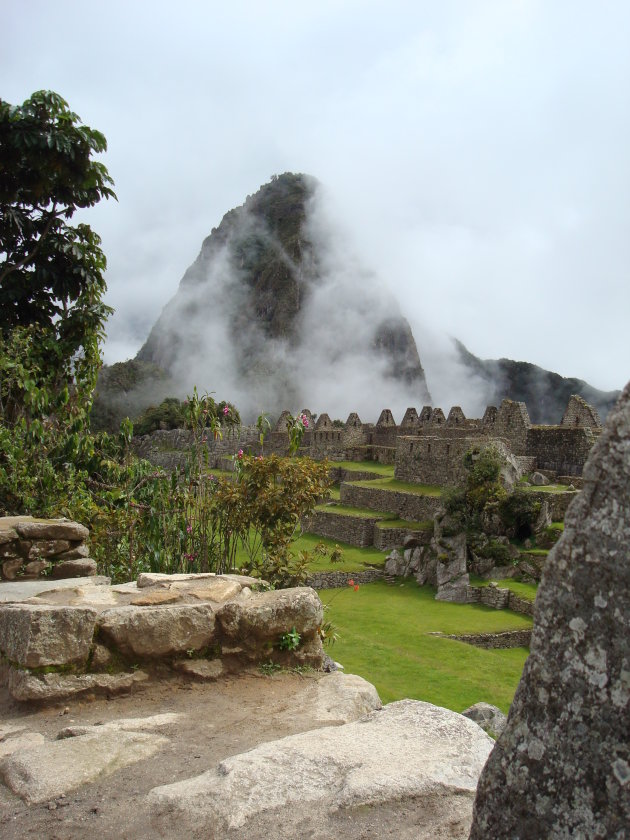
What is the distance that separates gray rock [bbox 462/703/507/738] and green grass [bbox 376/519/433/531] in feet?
46.4

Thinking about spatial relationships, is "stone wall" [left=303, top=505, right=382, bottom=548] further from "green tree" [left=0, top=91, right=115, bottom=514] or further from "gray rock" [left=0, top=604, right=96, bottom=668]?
"gray rock" [left=0, top=604, right=96, bottom=668]

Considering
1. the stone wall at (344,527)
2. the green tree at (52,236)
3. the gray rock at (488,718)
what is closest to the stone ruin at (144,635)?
the gray rock at (488,718)

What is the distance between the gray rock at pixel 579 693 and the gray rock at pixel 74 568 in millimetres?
5978

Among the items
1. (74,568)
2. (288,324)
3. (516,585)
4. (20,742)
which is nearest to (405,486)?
(516,585)

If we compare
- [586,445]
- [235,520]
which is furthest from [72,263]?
[586,445]

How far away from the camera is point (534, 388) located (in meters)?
58.3

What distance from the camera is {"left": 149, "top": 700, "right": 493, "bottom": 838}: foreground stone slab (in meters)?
2.46

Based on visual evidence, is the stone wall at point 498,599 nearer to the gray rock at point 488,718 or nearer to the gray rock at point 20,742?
the gray rock at point 488,718

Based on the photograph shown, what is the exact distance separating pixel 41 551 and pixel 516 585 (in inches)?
549

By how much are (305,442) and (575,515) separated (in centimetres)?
3698

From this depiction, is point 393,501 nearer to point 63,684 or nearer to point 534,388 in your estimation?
point 63,684

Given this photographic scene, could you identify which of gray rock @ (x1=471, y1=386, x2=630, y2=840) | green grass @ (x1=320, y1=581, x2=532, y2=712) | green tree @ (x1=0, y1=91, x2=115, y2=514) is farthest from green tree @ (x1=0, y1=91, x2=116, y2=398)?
gray rock @ (x1=471, y1=386, x2=630, y2=840)

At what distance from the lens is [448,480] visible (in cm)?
2470

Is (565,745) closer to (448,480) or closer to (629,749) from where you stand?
(629,749)
